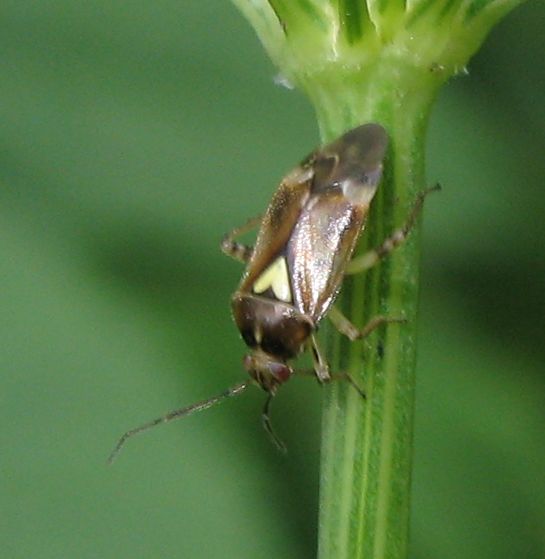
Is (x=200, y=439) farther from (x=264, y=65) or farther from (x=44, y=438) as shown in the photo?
(x=264, y=65)

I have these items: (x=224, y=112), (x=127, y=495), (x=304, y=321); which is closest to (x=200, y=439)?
(x=127, y=495)

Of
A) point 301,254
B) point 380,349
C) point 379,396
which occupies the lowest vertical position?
point 379,396

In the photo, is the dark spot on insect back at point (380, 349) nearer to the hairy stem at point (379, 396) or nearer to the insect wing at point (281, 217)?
the hairy stem at point (379, 396)

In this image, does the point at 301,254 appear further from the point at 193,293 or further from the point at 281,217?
the point at 193,293

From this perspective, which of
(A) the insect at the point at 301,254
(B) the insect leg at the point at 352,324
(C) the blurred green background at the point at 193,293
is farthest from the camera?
(C) the blurred green background at the point at 193,293

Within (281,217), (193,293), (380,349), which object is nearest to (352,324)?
(380,349)

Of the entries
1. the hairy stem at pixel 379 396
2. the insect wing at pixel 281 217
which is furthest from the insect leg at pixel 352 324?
the insect wing at pixel 281 217

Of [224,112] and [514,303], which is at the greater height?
[224,112]
